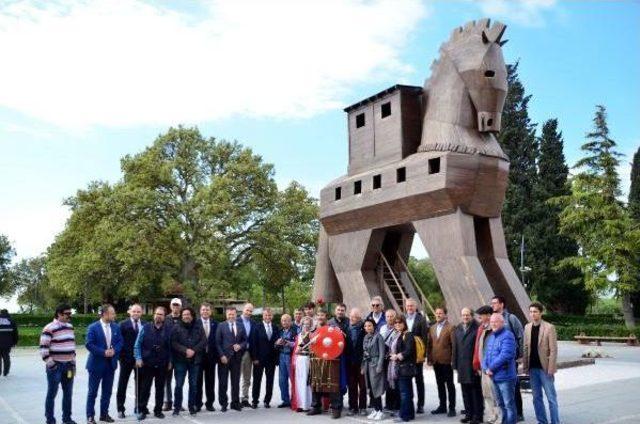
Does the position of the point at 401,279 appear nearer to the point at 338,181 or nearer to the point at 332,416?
the point at 338,181

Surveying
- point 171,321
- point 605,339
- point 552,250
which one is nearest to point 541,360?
point 171,321

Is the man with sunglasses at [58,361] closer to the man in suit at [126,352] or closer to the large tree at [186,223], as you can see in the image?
the man in suit at [126,352]

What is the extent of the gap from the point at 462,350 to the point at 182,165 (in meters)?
28.1

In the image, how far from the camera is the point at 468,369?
31.9ft

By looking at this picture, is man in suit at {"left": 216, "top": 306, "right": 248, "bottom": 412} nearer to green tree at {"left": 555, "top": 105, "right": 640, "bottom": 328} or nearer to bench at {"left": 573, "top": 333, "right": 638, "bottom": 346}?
bench at {"left": 573, "top": 333, "right": 638, "bottom": 346}

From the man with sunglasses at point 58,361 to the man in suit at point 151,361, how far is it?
45.0 inches

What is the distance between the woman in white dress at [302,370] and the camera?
11.1 metres

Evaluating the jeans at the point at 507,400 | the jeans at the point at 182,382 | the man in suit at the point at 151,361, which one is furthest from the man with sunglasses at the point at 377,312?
the man in suit at the point at 151,361

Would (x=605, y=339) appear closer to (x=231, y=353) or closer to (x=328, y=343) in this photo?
(x=328, y=343)

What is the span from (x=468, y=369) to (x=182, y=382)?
459 centimetres

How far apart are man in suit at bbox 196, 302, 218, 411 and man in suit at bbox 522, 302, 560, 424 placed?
5.21 metres

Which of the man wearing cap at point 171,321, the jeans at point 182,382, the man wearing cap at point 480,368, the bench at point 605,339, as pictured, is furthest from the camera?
the bench at point 605,339

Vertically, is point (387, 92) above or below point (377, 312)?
above

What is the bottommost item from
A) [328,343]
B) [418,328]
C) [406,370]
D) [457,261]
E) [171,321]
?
[406,370]
